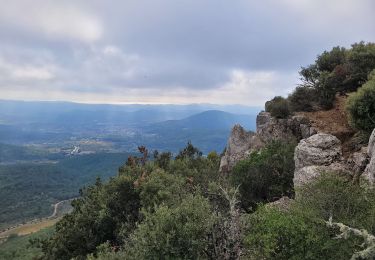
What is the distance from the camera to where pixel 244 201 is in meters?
27.3

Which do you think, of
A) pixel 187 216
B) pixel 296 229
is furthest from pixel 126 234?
pixel 296 229

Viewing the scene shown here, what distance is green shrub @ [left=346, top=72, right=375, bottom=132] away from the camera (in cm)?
2130

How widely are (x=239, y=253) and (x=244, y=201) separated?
13.0 meters

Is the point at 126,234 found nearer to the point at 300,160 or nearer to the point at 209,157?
the point at 300,160

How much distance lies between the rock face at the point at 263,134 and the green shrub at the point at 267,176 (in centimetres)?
169

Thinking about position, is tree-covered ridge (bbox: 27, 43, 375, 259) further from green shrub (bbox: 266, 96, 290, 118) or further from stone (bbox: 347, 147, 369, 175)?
stone (bbox: 347, 147, 369, 175)

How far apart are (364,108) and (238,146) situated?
1535 cm

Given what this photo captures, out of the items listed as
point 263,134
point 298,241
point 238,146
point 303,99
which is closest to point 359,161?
point 298,241

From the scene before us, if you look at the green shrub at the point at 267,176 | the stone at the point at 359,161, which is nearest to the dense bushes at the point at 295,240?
the stone at the point at 359,161

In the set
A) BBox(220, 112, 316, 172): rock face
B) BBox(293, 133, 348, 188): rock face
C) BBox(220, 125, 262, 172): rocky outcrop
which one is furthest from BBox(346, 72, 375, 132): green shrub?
BBox(220, 125, 262, 172): rocky outcrop

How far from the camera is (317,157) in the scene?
2045cm

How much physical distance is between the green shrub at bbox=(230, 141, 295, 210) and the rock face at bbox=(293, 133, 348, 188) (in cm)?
491

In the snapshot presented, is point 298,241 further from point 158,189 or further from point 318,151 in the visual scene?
point 158,189

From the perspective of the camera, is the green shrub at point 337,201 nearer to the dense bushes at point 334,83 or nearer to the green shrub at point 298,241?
the green shrub at point 298,241
